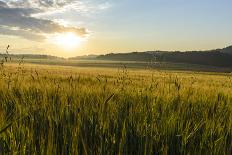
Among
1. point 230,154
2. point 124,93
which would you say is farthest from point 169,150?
point 124,93

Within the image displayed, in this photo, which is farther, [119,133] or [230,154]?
[119,133]

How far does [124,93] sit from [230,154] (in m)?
2.17

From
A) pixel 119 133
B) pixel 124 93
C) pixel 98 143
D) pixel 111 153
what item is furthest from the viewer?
pixel 124 93

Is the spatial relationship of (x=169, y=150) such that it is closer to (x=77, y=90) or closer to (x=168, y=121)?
(x=168, y=121)

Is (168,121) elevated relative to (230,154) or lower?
elevated

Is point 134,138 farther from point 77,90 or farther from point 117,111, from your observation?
point 77,90

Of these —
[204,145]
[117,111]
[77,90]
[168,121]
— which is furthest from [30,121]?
[77,90]

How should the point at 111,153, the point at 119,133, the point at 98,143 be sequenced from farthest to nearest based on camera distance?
1. the point at 119,133
2. the point at 98,143
3. the point at 111,153

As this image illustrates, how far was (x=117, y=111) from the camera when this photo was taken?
11.4ft

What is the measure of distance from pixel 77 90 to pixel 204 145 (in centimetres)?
239

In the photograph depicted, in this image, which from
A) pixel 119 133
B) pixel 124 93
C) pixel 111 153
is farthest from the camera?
pixel 124 93

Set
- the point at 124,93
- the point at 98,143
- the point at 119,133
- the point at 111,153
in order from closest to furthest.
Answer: the point at 111,153 → the point at 98,143 → the point at 119,133 → the point at 124,93

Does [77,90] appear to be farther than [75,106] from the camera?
Yes

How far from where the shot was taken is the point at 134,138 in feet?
9.03
